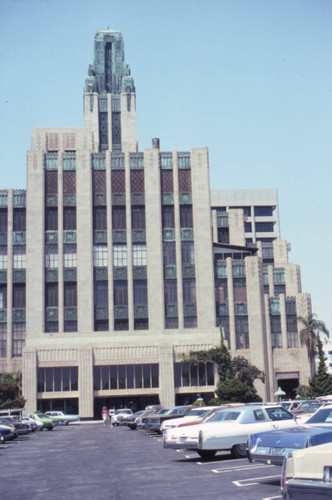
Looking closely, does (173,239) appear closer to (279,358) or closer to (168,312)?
(168,312)

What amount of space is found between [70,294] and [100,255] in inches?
237

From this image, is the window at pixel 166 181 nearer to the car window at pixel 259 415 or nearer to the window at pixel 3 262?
the window at pixel 3 262

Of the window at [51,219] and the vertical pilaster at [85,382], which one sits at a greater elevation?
the window at [51,219]

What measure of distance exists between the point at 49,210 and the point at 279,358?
34927mm

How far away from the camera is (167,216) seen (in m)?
81.9

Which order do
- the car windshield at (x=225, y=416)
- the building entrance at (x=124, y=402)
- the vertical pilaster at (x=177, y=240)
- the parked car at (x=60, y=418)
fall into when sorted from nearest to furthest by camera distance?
the car windshield at (x=225, y=416) < the parked car at (x=60, y=418) < the building entrance at (x=124, y=402) < the vertical pilaster at (x=177, y=240)

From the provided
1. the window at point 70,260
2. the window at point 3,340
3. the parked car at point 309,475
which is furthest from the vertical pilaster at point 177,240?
the parked car at point 309,475

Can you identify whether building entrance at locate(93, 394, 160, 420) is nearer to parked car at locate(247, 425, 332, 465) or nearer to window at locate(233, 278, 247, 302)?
window at locate(233, 278, 247, 302)

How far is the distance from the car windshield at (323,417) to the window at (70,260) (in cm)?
6558

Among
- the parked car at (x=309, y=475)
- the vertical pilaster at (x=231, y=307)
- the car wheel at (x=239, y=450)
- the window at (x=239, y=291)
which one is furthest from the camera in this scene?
the window at (x=239, y=291)

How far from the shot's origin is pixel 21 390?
7331 cm

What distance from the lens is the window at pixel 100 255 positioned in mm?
80000

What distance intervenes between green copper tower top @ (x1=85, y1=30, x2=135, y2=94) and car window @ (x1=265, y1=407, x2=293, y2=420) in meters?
106

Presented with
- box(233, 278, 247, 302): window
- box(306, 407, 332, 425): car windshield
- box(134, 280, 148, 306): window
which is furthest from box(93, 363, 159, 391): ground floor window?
box(306, 407, 332, 425): car windshield
